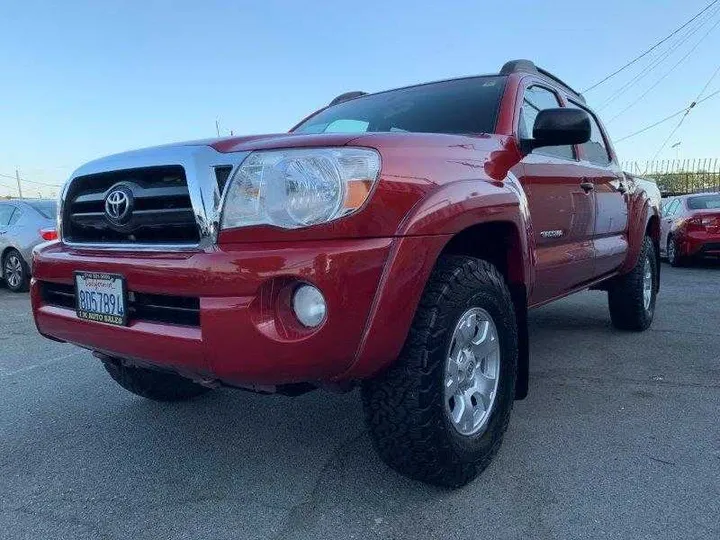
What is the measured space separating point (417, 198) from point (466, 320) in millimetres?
564

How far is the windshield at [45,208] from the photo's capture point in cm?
813

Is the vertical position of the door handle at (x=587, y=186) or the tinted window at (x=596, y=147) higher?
the tinted window at (x=596, y=147)

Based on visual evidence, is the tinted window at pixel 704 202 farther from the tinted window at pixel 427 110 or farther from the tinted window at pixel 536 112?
the tinted window at pixel 427 110

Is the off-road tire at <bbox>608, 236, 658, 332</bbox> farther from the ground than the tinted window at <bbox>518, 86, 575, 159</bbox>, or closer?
closer

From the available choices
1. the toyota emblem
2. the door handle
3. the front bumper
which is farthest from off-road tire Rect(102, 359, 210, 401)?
the door handle

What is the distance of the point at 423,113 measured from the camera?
3.11 meters

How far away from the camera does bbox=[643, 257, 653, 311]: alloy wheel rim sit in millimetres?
4781

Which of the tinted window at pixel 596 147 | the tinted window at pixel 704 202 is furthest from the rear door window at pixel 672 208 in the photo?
the tinted window at pixel 596 147

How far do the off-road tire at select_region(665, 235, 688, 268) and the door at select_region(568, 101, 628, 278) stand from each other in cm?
652

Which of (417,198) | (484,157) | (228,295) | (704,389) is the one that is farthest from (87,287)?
(704,389)

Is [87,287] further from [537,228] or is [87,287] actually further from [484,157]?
[537,228]

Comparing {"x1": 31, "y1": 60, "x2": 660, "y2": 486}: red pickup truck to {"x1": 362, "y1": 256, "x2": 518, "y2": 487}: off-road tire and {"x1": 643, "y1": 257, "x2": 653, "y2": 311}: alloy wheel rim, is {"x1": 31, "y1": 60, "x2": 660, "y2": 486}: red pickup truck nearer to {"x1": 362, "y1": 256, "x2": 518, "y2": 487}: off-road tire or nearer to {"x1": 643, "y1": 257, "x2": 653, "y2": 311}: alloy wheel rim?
{"x1": 362, "y1": 256, "x2": 518, "y2": 487}: off-road tire

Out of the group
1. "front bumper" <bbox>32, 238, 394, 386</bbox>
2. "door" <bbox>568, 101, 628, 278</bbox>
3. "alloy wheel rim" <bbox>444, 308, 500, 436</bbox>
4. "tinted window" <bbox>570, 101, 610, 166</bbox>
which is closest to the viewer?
"front bumper" <bbox>32, 238, 394, 386</bbox>

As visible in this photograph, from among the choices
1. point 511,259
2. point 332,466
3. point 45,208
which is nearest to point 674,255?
point 511,259
